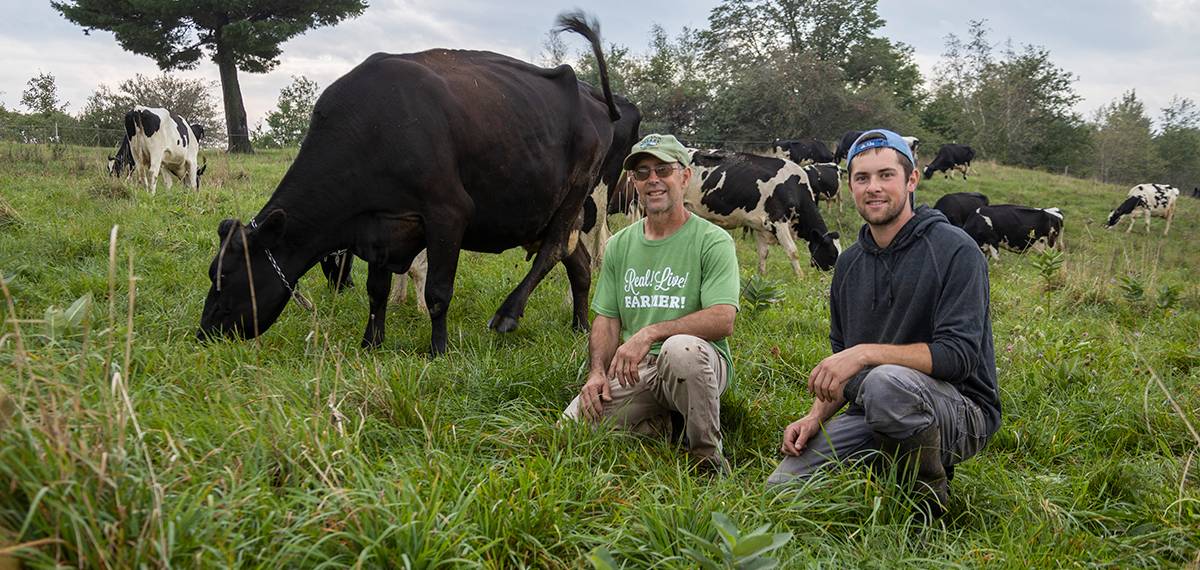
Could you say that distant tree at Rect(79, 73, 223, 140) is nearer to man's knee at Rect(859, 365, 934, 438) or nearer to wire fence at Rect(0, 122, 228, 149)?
wire fence at Rect(0, 122, 228, 149)

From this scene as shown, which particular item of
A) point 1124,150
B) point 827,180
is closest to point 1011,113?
point 1124,150

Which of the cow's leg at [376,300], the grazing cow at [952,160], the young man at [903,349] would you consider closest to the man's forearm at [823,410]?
the young man at [903,349]

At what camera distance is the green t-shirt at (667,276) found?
337 cm

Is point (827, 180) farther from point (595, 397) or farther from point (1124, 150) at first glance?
point (1124, 150)

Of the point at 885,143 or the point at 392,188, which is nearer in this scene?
the point at 885,143

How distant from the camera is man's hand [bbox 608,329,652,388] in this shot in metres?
3.17

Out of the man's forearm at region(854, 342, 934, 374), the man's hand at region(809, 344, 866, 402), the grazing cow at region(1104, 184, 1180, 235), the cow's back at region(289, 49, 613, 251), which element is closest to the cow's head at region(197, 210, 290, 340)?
the cow's back at region(289, 49, 613, 251)

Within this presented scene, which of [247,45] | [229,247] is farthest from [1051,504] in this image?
[247,45]

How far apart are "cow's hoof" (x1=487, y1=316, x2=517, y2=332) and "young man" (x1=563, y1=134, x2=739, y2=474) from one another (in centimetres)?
169

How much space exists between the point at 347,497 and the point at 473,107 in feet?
11.7

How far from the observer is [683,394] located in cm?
318

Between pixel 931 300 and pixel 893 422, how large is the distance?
0.53 m

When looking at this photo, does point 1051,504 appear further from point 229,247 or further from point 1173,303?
point 1173,303

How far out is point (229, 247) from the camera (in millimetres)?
4738
